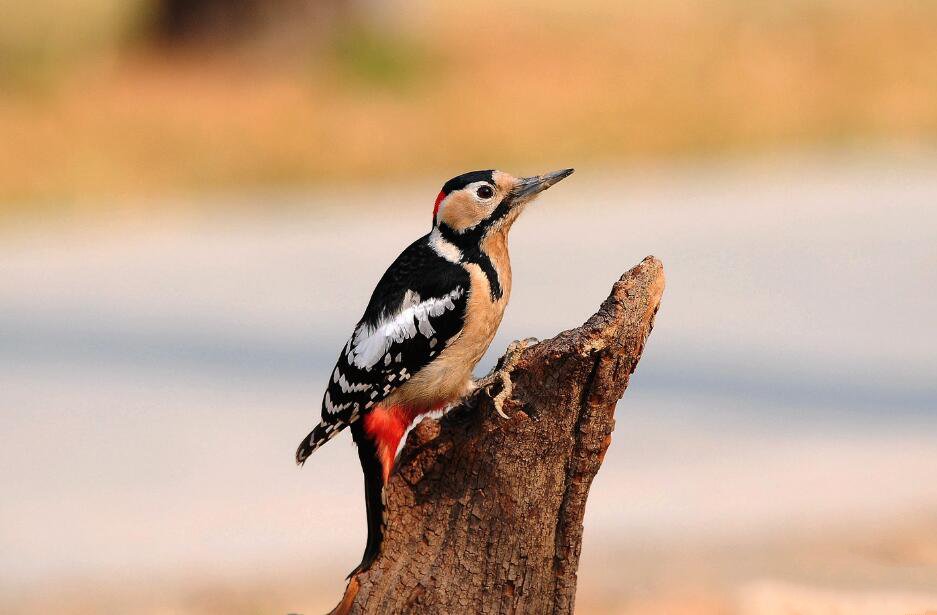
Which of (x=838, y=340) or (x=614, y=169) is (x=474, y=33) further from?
(x=838, y=340)

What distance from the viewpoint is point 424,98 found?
635 inches

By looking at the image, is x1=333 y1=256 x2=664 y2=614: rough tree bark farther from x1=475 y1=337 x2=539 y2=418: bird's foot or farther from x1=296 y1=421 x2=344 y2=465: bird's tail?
x1=296 y1=421 x2=344 y2=465: bird's tail

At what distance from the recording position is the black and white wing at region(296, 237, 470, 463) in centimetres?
427

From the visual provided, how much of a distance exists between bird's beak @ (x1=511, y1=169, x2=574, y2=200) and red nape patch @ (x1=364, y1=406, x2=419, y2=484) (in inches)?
26.2

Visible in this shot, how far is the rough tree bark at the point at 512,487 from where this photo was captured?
13.0ft

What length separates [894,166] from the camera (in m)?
14.3

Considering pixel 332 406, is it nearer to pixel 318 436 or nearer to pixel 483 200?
pixel 318 436

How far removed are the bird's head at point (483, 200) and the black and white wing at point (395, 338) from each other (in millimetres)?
116

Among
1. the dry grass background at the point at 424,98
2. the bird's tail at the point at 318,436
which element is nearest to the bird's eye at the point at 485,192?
the bird's tail at the point at 318,436

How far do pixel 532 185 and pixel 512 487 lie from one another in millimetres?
789

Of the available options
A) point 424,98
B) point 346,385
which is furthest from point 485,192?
point 424,98

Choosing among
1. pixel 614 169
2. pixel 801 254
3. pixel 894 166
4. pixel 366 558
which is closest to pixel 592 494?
pixel 366 558

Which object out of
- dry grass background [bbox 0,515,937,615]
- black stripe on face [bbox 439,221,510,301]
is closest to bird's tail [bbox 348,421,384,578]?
black stripe on face [bbox 439,221,510,301]

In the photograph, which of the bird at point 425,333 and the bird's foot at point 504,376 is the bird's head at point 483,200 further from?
the bird's foot at point 504,376
